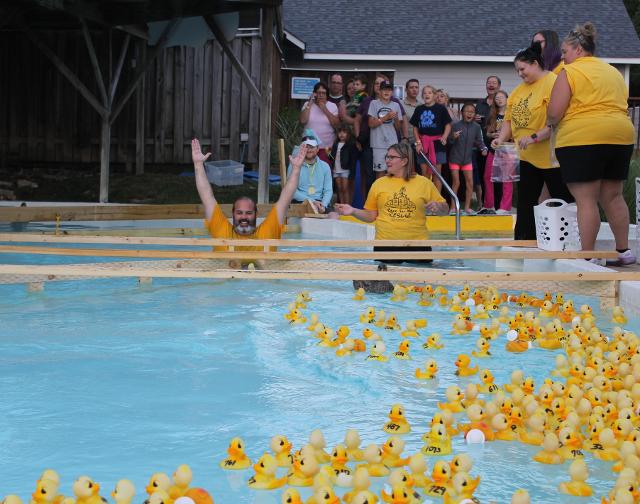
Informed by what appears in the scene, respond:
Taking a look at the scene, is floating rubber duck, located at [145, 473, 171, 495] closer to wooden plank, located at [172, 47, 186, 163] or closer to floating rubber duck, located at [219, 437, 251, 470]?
floating rubber duck, located at [219, 437, 251, 470]

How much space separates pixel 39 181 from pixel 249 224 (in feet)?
34.5

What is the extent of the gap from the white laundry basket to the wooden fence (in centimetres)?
1148

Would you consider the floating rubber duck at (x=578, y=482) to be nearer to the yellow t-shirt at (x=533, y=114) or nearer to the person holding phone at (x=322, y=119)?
the yellow t-shirt at (x=533, y=114)

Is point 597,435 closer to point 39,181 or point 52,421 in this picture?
point 52,421

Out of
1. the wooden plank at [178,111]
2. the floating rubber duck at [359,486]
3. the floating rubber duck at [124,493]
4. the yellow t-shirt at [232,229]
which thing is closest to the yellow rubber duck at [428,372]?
the floating rubber duck at [359,486]

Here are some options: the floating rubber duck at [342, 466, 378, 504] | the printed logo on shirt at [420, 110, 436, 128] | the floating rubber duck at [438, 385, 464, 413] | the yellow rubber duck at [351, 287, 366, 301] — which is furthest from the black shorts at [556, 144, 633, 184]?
the printed logo on shirt at [420, 110, 436, 128]

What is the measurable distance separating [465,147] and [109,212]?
17.0 feet

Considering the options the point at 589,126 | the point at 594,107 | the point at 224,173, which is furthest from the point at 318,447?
the point at 224,173

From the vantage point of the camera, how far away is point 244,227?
8500 mm

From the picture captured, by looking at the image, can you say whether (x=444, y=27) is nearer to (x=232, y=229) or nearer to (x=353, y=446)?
(x=232, y=229)

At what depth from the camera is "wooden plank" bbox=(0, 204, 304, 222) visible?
39.0ft

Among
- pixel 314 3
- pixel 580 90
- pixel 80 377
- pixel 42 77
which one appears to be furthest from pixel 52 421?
pixel 314 3

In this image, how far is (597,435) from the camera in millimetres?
4246

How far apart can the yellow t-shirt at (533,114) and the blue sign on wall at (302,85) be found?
43.9 ft
